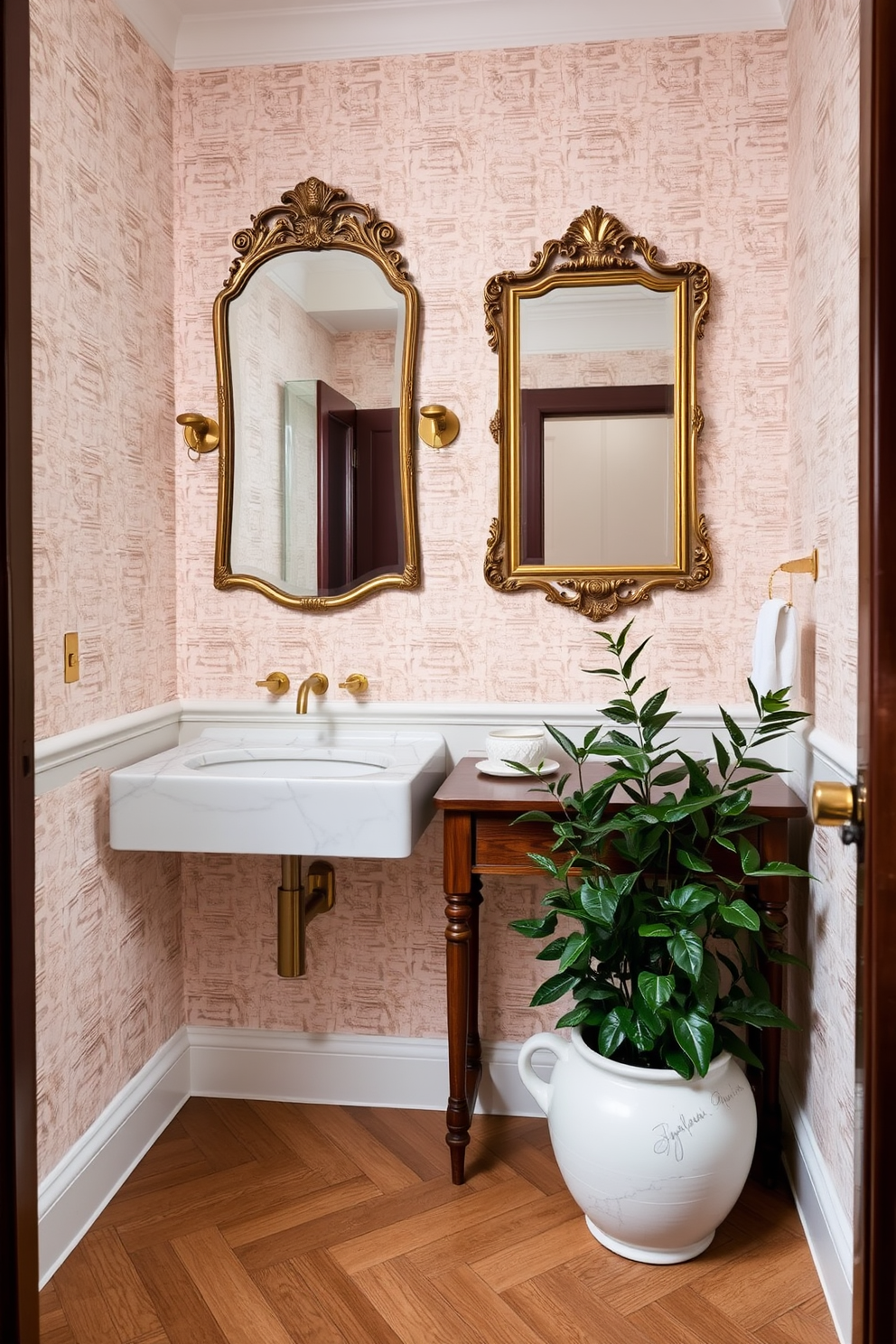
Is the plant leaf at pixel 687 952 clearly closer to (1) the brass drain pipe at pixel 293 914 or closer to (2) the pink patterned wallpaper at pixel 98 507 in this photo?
(1) the brass drain pipe at pixel 293 914

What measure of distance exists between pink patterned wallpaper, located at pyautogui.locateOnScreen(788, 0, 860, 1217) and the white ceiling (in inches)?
10.0

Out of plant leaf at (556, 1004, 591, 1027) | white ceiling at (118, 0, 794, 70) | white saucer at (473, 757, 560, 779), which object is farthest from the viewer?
white ceiling at (118, 0, 794, 70)

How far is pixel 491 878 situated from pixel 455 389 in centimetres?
114

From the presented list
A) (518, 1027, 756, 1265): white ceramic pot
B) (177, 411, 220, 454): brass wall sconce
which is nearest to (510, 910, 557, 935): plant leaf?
(518, 1027, 756, 1265): white ceramic pot

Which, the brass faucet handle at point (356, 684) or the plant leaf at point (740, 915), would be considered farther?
the brass faucet handle at point (356, 684)

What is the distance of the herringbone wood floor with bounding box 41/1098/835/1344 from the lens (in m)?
1.65

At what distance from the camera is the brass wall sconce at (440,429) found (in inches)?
92.2

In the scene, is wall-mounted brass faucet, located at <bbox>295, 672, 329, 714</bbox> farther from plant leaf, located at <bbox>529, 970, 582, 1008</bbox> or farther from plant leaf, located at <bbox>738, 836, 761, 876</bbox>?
plant leaf, located at <bbox>738, 836, 761, 876</bbox>

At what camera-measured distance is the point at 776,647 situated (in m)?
1.96

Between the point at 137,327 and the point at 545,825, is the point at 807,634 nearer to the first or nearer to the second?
the point at 545,825

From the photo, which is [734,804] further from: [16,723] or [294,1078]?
[294,1078]

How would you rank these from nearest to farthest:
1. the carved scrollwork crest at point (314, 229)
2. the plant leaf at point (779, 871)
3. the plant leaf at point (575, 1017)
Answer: the plant leaf at point (779, 871) < the plant leaf at point (575, 1017) < the carved scrollwork crest at point (314, 229)

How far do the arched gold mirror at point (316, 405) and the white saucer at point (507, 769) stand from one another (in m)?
0.50

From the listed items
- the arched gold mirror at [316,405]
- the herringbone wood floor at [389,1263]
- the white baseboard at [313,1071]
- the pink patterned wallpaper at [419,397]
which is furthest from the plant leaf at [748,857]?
the arched gold mirror at [316,405]
